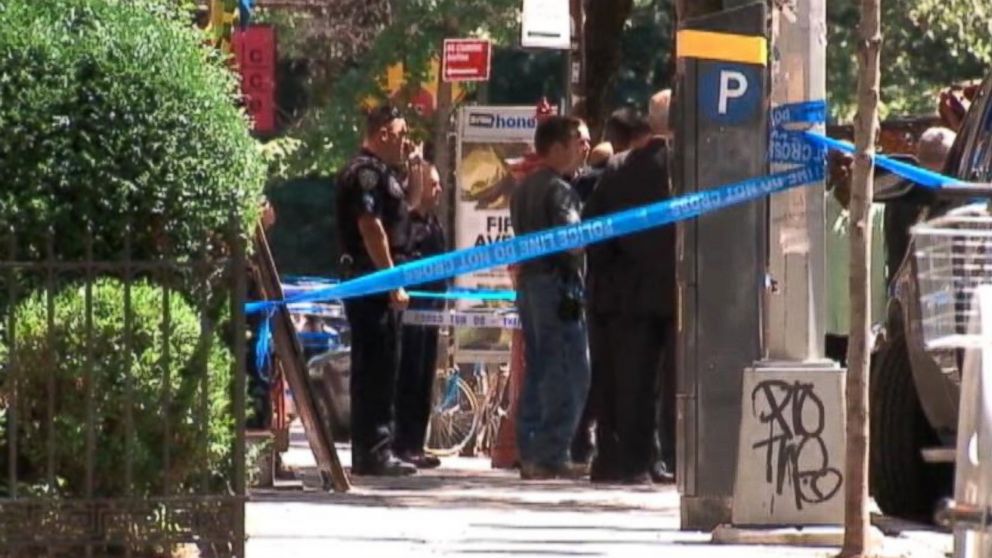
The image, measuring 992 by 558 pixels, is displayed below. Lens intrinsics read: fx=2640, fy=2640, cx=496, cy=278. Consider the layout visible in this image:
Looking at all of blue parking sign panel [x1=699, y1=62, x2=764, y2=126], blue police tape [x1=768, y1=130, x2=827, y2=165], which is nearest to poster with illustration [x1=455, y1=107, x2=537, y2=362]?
blue parking sign panel [x1=699, y1=62, x2=764, y2=126]

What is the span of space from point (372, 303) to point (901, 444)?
3997mm

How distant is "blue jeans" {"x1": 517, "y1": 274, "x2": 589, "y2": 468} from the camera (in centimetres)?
1377

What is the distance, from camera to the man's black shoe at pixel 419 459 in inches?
604

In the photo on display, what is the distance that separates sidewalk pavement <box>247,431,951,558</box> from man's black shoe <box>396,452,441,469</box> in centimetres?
127

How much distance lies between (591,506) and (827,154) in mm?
2524

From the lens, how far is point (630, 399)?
44.8 ft

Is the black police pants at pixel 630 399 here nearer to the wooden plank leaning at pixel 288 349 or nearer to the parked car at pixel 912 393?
the wooden plank leaning at pixel 288 349

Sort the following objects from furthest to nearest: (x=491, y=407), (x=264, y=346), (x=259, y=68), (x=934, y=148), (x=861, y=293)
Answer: (x=259, y=68) < (x=491, y=407) < (x=934, y=148) < (x=264, y=346) < (x=861, y=293)

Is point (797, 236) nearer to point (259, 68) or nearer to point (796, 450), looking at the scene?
point (796, 450)

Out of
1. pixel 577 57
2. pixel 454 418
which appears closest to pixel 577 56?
pixel 577 57

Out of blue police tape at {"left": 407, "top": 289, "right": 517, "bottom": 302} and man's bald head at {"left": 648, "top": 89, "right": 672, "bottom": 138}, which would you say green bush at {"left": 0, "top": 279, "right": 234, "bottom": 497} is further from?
blue police tape at {"left": 407, "top": 289, "right": 517, "bottom": 302}

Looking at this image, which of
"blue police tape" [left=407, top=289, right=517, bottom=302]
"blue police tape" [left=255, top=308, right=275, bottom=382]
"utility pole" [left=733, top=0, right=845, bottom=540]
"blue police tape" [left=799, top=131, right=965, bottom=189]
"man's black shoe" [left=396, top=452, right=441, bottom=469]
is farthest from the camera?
"blue police tape" [left=407, top=289, right=517, bottom=302]

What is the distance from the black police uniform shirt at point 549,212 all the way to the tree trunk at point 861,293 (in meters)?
4.38

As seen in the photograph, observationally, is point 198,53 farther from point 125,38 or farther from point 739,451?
point 739,451
